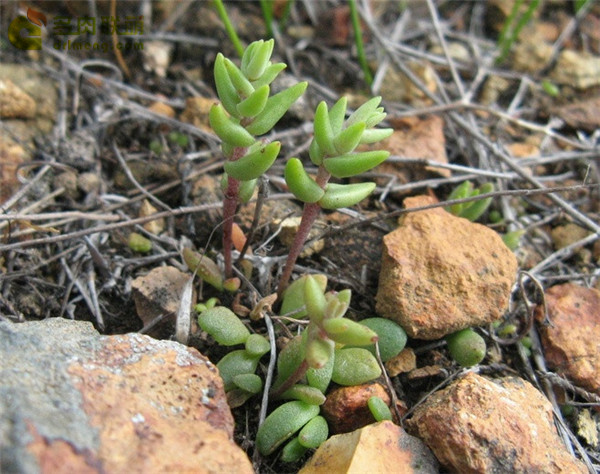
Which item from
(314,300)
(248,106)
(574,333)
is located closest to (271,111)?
(248,106)

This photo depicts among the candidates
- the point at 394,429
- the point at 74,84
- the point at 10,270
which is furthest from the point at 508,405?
the point at 74,84

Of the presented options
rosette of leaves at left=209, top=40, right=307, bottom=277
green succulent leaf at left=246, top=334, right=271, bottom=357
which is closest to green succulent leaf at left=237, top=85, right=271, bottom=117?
rosette of leaves at left=209, top=40, right=307, bottom=277

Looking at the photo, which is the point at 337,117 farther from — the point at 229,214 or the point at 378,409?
the point at 378,409

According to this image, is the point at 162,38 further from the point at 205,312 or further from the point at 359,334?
the point at 359,334

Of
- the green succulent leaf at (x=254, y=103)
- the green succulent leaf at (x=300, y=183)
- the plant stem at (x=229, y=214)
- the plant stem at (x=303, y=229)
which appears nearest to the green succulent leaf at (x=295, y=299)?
the plant stem at (x=303, y=229)

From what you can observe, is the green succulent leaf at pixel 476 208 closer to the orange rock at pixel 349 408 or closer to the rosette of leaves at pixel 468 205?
the rosette of leaves at pixel 468 205
